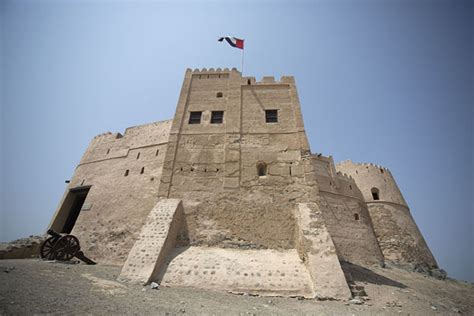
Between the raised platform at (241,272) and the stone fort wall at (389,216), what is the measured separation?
15.3 meters

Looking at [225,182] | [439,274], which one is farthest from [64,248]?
[439,274]

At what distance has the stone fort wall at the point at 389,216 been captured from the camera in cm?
1681

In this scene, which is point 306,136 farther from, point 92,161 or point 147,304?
point 92,161

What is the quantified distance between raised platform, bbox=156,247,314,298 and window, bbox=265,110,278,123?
6.35m

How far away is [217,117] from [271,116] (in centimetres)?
284

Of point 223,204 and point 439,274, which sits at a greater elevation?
point 223,204

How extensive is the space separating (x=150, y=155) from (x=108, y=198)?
3.60 meters

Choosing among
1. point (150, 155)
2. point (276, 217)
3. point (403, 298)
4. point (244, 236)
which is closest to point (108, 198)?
point (150, 155)

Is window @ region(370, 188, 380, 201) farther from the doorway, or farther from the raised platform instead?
the doorway

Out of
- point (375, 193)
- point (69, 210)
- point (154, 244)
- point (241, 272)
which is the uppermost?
point (375, 193)

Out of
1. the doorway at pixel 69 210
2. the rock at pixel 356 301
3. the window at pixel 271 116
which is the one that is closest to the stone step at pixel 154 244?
the rock at pixel 356 301

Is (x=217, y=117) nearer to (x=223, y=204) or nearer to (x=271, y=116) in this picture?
(x=271, y=116)

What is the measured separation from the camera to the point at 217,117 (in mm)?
11047

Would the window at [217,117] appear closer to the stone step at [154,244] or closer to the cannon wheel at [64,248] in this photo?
the stone step at [154,244]
